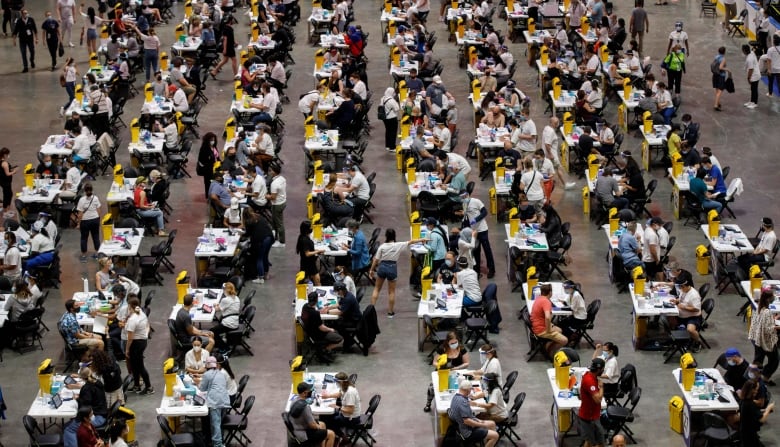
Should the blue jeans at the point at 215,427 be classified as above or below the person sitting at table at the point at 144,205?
below

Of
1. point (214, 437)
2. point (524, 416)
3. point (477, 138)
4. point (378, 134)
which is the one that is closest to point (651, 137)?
point (477, 138)

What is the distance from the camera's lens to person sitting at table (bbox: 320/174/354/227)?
26922 mm

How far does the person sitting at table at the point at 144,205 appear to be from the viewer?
2742 cm

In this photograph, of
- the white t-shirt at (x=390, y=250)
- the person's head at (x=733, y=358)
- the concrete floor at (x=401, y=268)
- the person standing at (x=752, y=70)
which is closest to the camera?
the person's head at (x=733, y=358)

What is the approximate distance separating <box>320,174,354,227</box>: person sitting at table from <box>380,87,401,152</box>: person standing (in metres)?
4.32

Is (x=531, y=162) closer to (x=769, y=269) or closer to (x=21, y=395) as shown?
(x=769, y=269)

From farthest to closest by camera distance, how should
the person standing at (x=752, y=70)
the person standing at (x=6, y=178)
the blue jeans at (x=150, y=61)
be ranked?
1. the blue jeans at (x=150, y=61)
2. the person standing at (x=752, y=70)
3. the person standing at (x=6, y=178)

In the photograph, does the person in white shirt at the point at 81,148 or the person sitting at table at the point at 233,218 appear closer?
the person sitting at table at the point at 233,218

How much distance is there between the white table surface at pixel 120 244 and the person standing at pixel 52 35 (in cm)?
1236

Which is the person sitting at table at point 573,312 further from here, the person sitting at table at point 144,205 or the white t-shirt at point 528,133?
the person sitting at table at point 144,205

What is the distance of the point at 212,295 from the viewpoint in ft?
78.2

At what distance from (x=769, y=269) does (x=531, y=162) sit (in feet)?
15.7

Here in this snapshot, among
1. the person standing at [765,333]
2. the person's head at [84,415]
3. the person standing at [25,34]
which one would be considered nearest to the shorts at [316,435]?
the person's head at [84,415]

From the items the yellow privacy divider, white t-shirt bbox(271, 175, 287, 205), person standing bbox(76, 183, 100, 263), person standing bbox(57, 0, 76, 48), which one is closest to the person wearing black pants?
the yellow privacy divider
